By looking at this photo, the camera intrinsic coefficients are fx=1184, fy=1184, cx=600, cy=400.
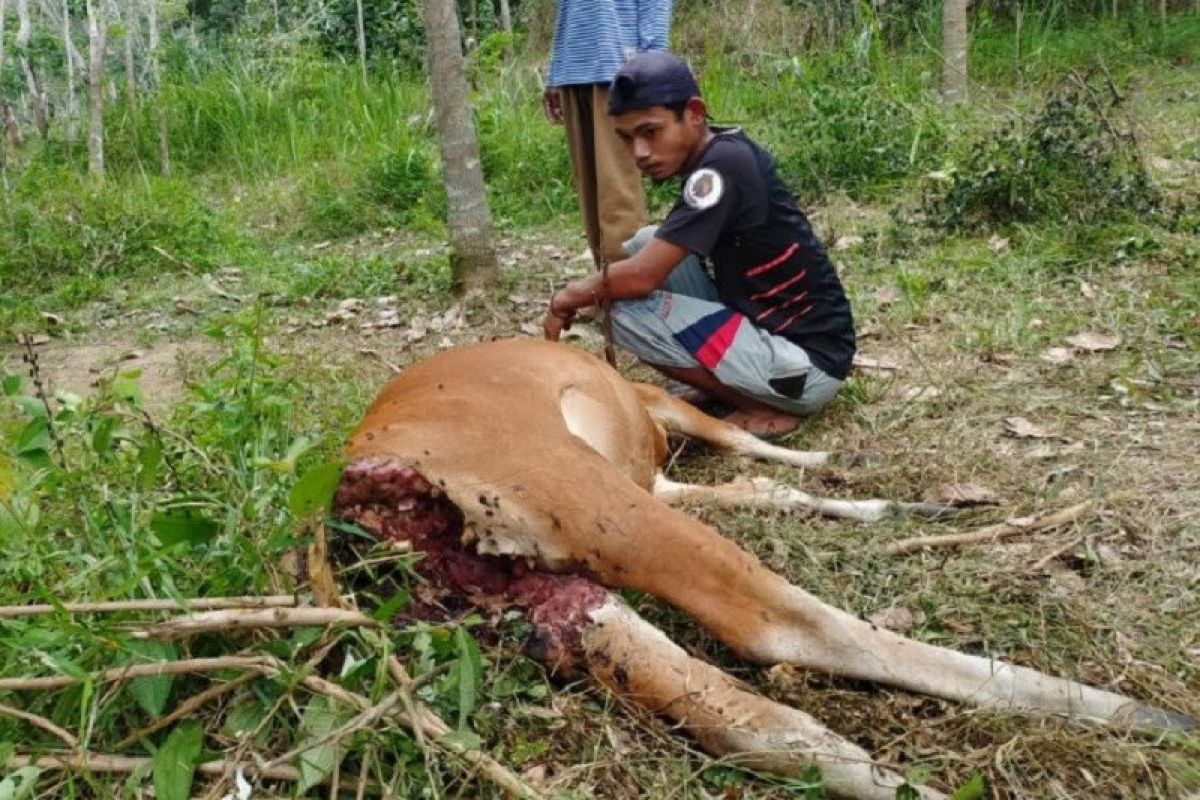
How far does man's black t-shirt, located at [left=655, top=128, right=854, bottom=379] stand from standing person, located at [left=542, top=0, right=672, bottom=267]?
1020mm

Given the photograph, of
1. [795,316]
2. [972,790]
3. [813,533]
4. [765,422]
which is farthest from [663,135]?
[972,790]

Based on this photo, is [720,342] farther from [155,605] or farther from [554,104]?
[155,605]

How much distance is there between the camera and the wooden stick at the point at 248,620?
2033 millimetres

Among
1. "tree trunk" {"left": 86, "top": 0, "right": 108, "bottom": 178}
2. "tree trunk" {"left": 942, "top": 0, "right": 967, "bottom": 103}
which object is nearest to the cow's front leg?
"tree trunk" {"left": 942, "top": 0, "right": 967, "bottom": 103}

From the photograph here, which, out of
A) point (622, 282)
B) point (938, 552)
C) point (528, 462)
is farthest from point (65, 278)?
point (938, 552)

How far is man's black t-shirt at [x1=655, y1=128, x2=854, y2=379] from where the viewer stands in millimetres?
3588

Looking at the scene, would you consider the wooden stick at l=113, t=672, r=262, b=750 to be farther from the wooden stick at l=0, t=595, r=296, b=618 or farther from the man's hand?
the man's hand

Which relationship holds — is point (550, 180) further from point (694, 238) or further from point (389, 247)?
point (694, 238)

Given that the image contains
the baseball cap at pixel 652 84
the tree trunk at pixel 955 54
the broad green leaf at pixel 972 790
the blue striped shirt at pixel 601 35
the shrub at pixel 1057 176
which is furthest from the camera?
the tree trunk at pixel 955 54

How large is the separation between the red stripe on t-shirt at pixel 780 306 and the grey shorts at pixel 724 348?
4cm

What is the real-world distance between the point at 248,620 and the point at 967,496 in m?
1.96

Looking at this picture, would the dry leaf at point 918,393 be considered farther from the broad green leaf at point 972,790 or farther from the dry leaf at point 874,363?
the broad green leaf at point 972,790

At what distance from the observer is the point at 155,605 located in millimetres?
2064

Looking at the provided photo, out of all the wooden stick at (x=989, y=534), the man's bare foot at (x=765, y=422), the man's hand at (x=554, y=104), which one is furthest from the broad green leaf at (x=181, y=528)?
the man's hand at (x=554, y=104)
